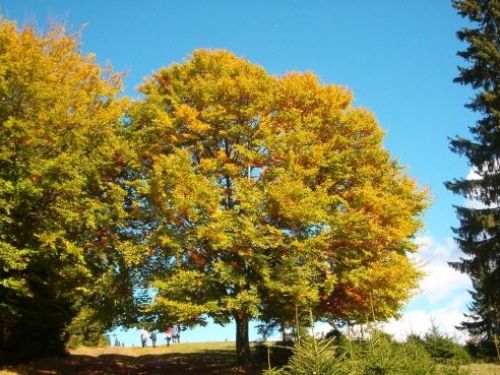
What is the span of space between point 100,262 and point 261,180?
7180 mm

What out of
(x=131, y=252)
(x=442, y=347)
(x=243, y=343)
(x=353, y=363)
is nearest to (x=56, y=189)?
(x=131, y=252)

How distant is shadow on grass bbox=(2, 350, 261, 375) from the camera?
18625 millimetres

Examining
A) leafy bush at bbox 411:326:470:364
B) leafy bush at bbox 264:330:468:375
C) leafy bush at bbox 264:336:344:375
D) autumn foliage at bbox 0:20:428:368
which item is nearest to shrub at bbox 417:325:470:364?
Answer: leafy bush at bbox 411:326:470:364

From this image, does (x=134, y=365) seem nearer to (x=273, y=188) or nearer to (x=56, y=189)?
(x=56, y=189)

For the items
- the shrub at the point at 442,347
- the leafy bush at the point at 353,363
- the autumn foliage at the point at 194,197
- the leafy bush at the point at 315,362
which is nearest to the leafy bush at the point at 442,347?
the shrub at the point at 442,347

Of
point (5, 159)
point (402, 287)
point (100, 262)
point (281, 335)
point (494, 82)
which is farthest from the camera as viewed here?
point (494, 82)

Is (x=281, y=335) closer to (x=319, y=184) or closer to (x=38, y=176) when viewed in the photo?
(x=319, y=184)

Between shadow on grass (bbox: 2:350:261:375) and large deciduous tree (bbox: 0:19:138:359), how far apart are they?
187cm

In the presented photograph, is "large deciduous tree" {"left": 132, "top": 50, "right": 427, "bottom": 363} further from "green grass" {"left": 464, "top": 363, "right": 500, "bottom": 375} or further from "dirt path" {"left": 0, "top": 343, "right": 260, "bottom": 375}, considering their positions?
"green grass" {"left": 464, "top": 363, "right": 500, "bottom": 375}

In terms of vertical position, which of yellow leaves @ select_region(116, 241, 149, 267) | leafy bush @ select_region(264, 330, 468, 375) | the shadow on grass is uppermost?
yellow leaves @ select_region(116, 241, 149, 267)

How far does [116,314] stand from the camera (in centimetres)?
1747

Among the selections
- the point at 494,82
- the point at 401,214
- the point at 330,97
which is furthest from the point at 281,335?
the point at 494,82

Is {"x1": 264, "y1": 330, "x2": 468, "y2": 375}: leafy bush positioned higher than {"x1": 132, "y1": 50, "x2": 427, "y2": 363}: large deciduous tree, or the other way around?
{"x1": 132, "y1": 50, "x2": 427, "y2": 363}: large deciduous tree

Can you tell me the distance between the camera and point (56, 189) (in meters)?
15.7
